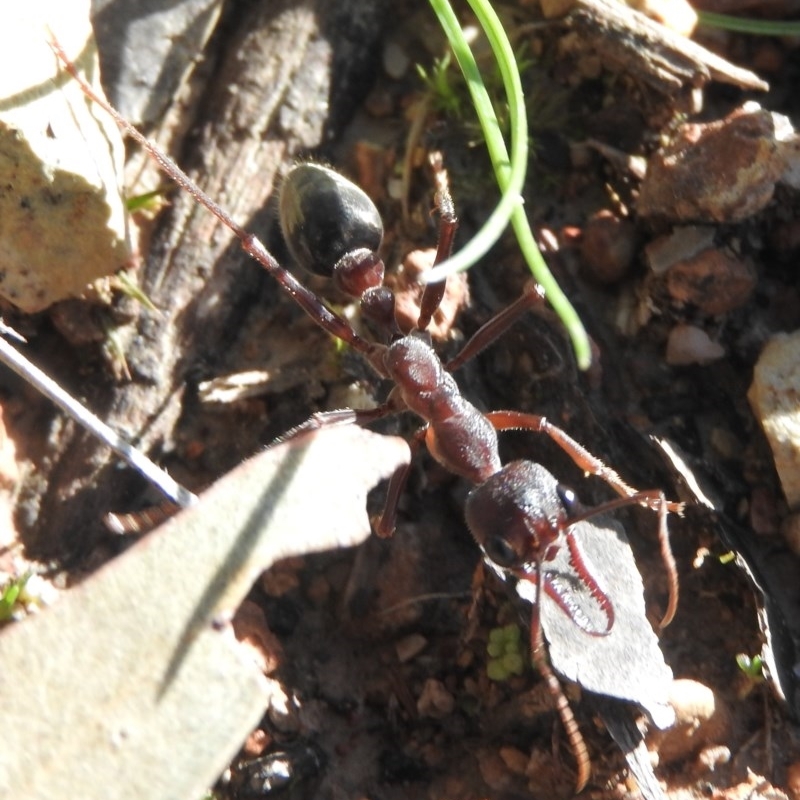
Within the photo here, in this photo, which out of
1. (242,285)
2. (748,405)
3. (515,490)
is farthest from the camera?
(242,285)

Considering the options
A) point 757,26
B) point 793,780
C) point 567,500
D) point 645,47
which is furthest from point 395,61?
→ point 793,780

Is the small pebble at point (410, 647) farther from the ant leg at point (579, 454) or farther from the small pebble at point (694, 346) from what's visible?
the small pebble at point (694, 346)

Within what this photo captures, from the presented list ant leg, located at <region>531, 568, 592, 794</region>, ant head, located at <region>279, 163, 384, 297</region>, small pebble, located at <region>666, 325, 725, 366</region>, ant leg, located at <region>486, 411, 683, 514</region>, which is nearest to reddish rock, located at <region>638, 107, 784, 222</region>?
small pebble, located at <region>666, 325, 725, 366</region>

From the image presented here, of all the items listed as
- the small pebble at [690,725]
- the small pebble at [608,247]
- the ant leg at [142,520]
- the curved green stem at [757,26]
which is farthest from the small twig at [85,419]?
the curved green stem at [757,26]

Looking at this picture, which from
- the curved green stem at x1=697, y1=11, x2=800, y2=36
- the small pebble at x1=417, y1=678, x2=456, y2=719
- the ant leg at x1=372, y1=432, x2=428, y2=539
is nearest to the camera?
the small pebble at x1=417, y1=678, x2=456, y2=719

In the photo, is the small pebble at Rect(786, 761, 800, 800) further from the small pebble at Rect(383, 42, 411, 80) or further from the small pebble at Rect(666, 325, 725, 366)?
the small pebble at Rect(383, 42, 411, 80)

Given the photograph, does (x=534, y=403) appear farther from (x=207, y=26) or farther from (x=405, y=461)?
(x=207, y=26)

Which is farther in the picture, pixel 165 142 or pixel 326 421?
pixel 165 142

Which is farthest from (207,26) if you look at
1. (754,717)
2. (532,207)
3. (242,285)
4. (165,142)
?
(754,717)

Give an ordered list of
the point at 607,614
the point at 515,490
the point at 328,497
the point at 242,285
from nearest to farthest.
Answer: the point at 328,497 < the point at 607,614 < the point at 515,490 < the point at 242,285
